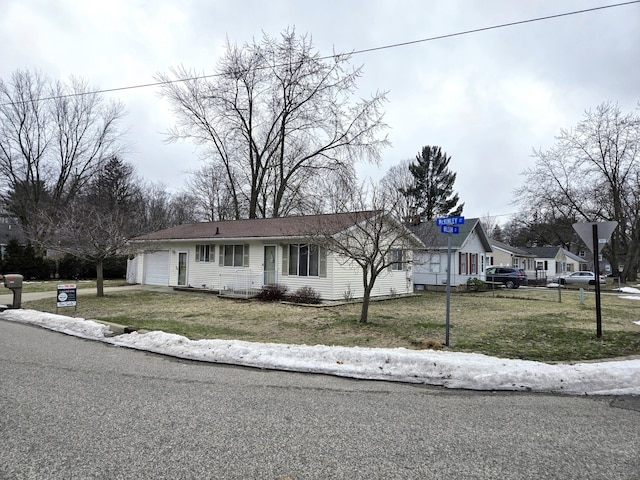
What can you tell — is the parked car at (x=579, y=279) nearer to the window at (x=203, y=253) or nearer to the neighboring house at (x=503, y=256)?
the neighboring house at (x=503, y=256)

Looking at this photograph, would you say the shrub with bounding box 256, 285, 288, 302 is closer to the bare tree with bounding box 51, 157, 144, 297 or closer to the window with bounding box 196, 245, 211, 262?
the window with bounding box 196, 245, 211, 262

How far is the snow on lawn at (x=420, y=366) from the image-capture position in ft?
17.7

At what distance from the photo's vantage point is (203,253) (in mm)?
19984

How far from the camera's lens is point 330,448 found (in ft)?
11.1

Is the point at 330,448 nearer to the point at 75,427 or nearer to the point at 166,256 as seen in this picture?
the point at 75,427

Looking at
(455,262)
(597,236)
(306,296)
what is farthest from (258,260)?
(455,262)

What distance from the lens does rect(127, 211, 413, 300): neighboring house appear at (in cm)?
1564

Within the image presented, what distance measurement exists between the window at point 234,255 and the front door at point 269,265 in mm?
1082

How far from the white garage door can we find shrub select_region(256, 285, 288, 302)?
8.34m

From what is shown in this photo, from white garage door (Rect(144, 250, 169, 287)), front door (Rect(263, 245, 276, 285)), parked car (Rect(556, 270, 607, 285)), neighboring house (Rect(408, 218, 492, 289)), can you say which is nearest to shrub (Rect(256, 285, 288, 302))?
front door (Rect(263, 245, 276, 285))

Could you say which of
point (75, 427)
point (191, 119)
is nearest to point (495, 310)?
point (75, 427)

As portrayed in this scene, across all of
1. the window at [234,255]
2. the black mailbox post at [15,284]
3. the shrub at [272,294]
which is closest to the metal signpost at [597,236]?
the shrub at [272,294]

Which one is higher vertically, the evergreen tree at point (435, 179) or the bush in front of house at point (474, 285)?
the evergreen tree at point (435, 179)

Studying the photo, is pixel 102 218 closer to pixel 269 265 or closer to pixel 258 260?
pixel 258 260
